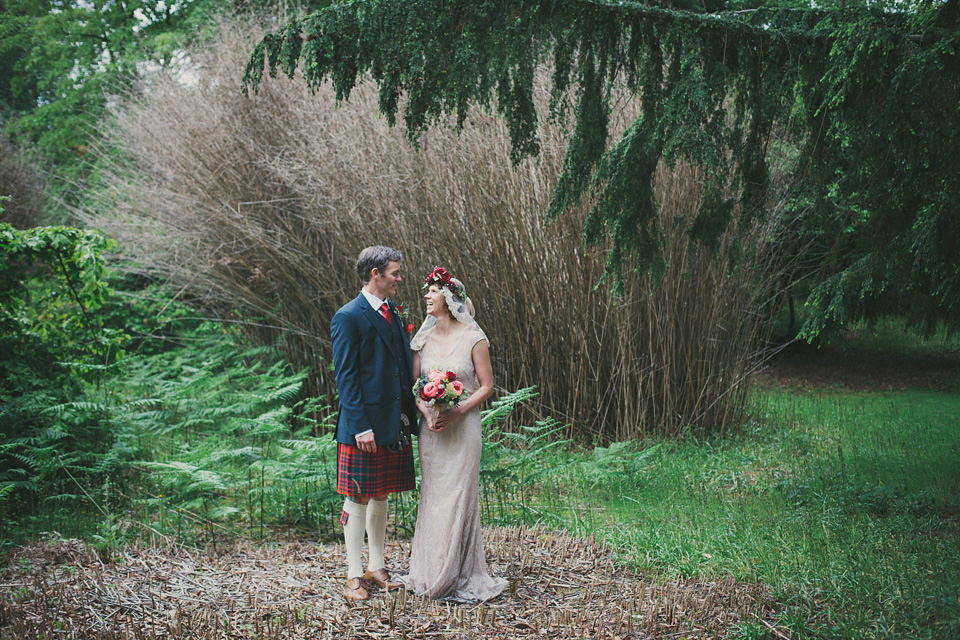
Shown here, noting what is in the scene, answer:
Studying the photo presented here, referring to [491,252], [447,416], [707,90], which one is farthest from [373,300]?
[491,252]

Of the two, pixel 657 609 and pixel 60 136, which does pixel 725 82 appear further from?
pixel 60 136

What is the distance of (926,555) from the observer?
3896 millimetres

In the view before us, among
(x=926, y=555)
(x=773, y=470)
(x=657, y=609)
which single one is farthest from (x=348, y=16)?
(x=773, y=470)

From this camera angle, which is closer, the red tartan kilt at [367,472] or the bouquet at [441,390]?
the bouquet at [441,390]

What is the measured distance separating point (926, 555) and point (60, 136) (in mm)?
20399

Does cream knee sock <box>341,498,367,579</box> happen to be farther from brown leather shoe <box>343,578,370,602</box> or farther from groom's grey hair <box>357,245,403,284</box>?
groom's grey hair <box>357,245,403,284</box>

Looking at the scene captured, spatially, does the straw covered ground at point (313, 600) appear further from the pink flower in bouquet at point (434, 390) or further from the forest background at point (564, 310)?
the pink flower in bouquet at point (434, 390)

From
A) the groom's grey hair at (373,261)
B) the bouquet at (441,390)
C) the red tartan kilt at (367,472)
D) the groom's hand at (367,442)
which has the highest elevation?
Answer: the groom's grey hair at (373,261)

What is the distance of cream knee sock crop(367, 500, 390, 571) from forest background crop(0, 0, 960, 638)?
3.39 ft

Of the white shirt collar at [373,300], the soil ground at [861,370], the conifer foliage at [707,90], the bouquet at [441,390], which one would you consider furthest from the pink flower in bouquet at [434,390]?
the soil ground at [861,370]

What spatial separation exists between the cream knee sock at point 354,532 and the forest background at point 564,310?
108 centimetres

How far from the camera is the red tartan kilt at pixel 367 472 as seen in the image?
12.7 ft

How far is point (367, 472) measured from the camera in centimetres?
387

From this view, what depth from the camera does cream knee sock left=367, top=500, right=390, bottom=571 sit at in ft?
13.1
